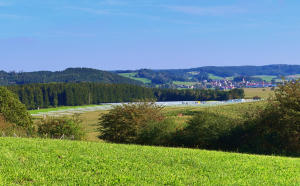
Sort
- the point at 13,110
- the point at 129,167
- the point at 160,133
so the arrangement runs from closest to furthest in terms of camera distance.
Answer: the point at 129,167, the point at 160,133, the point at 13,110

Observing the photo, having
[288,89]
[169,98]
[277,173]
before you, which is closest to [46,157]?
[277,173]

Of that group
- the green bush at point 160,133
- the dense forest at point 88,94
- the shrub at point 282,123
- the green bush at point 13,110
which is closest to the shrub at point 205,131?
the green bush at point 160,133

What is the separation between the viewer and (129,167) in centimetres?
1165

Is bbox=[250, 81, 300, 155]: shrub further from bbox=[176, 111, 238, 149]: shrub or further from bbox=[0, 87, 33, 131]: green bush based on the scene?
bbox=[0, 87, 33, 131]: green bush

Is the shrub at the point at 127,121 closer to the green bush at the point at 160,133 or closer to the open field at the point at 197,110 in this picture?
the green bush at the point at 160,133

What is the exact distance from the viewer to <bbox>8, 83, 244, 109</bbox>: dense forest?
147875 millimetres

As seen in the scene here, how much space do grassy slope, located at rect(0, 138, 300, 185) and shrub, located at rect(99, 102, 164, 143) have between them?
446 inches

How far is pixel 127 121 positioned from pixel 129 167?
14998 millimetres

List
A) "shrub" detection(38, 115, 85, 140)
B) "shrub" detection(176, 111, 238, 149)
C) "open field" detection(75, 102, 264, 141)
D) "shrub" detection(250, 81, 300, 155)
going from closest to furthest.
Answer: "shrub" detection(250, 81, 300, 155), "shrub" detection(176, 111, 238, 149), "shrub" detection(38, 115, 85, 140), "open field" detection(75, 102, 264, 141)

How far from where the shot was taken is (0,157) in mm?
11766

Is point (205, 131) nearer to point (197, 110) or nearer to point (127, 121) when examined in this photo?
point (127, 121)

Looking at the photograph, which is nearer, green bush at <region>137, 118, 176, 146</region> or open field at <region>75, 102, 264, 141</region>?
green bush at <region>137, 118, 176, 146</region>

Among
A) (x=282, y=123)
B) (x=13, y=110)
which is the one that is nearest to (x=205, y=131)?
(x=282, y=123)

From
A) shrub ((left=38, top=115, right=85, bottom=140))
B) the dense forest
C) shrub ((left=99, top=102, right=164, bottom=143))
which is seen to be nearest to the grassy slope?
shrub ((left=99, top=102, right=164, bottom=143))
